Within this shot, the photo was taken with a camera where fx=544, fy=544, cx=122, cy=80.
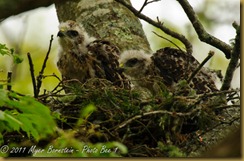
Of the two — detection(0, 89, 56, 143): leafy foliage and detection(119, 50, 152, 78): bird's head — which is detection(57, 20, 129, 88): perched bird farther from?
detection(0, 89, 56, 143): leafy foliage

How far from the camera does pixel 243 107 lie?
262cm

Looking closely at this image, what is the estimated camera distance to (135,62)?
13.5 feet

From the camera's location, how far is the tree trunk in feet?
14.8

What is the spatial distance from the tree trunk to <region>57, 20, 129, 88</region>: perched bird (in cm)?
25

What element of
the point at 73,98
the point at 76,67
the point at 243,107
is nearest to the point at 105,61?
the point at 76,67

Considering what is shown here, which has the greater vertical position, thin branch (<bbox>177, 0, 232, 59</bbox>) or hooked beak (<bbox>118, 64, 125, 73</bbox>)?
thin branch (<bbox>177, 0, 232, 59</bbox>)

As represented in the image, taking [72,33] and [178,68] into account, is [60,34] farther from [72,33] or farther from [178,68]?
[178,68]

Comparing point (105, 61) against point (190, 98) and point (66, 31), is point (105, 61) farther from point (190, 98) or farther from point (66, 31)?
point (190, 98)

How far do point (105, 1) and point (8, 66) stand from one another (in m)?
1.21

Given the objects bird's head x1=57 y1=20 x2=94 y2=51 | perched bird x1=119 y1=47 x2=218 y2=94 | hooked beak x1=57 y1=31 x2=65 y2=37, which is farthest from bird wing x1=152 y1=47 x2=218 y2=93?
hooked beak x1=57 y1=31 x2=65 y2=37

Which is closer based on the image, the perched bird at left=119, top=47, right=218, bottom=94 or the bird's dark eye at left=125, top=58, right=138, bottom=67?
the perched bird at left=119, top=47, right=218, bottom=94

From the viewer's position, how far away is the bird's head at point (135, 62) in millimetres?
4082

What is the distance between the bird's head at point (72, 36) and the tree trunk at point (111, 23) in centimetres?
28

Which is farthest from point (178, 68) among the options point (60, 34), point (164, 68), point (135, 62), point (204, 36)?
point (60, 34)
